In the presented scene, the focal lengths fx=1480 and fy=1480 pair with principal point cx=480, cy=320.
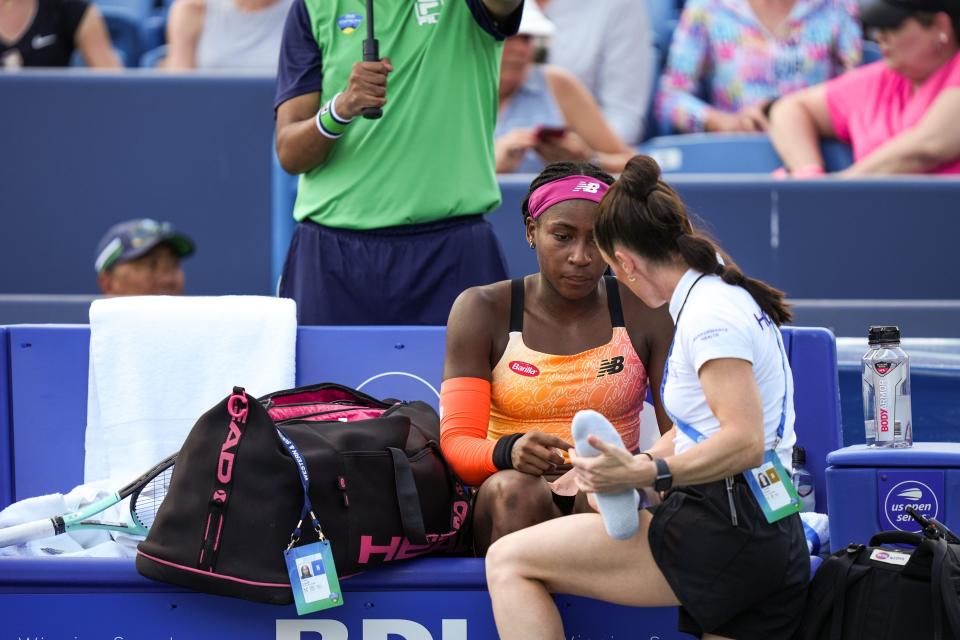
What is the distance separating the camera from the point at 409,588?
127 inches

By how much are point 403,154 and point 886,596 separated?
1832mm

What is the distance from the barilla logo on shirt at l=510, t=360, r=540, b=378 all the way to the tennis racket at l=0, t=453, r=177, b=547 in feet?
2.72

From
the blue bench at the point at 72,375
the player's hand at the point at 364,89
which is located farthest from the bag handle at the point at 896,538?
the player's hand at the point at 364,89

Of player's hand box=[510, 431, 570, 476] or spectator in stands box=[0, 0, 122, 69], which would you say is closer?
player's hand box=[510, 431, 570, 476]

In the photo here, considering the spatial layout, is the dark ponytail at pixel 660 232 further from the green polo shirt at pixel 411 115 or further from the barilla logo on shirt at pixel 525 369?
the green polo shirt at pixel 411 115

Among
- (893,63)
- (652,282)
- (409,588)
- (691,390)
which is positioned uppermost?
(893,63)

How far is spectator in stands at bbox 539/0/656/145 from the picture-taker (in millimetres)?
6324

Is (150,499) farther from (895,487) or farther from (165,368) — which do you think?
(895,487)

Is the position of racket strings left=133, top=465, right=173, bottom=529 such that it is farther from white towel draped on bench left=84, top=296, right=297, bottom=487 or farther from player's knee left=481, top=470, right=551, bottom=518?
player's knee left=481, top=470, right=551, bottom=518

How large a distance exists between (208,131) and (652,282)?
3440 mm

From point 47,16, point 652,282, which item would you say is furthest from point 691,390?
point 47,16

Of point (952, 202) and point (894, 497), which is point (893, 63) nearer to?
point (952, 202)

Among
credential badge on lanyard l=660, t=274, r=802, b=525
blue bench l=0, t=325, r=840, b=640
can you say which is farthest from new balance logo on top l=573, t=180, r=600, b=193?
blue bench l=0, t=325, r=840, b=640

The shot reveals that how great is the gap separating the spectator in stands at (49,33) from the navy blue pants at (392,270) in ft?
8.55
